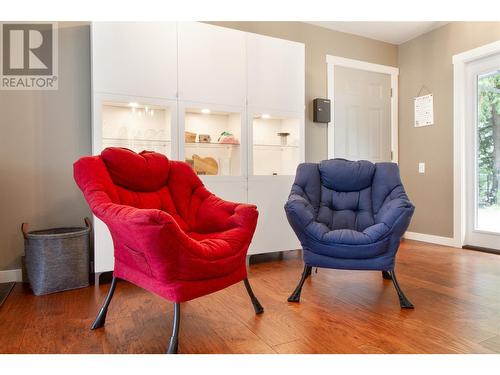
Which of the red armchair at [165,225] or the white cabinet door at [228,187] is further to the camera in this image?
the white cabinet door at [228,187]

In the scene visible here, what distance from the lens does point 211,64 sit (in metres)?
3.03

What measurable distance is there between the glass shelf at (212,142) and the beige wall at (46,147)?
0.88 meters

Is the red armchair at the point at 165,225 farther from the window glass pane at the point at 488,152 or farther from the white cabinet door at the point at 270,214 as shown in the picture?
the window glass pane at the point at 488,152

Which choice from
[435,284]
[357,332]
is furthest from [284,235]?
[357,332]

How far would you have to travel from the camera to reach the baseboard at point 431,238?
4050mm

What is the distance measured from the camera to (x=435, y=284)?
2.59 meters

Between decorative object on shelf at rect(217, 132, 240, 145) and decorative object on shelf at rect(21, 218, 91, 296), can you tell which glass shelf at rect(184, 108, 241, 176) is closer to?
decorative object on shelf at rect(217, 132, 240, 145)

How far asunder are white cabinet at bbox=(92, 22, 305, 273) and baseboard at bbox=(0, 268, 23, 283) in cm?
68

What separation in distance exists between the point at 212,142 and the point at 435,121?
2860 mm

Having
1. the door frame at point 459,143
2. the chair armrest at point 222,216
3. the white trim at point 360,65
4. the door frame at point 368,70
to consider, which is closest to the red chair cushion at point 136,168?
the chair armrest at point 222,216

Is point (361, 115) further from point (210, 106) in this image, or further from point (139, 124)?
point (139, 124)

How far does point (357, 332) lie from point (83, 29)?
3119 millimetres

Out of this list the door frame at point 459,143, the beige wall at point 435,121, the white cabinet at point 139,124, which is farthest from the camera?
the beige wall at point 435,121

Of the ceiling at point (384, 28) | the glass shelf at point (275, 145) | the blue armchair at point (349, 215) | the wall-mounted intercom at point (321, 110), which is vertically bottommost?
the blue armchair at point (349, 215)
